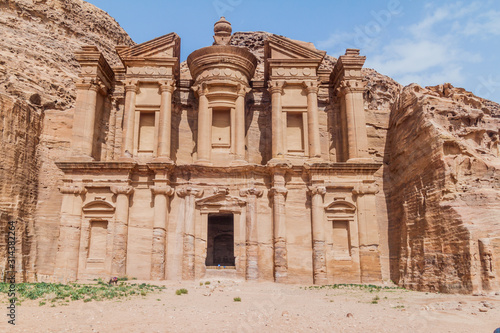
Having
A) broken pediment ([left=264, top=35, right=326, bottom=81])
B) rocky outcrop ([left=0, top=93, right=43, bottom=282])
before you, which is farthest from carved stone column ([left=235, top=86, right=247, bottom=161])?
rocky outcrop ([left=0, top=93, right=43, bottom=282])

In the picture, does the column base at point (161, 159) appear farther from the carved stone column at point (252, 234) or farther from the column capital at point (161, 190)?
the carved stone column at point (252, 234)

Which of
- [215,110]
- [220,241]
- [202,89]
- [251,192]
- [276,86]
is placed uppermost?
[276,86]

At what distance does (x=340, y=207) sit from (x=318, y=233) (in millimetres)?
1771

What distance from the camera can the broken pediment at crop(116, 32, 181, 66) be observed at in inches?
883

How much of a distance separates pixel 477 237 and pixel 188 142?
1456 cm

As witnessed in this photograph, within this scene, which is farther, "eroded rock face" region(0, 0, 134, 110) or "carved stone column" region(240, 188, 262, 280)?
"eroded rock face" region(0, 0, 134, 110)

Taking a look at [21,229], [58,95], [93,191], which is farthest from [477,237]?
[58,95]

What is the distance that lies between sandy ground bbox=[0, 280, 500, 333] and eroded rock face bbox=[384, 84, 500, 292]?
62.5 inches

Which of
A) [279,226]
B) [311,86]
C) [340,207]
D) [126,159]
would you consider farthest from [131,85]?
[340,207]

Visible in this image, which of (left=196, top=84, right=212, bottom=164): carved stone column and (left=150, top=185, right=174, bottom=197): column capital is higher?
(left=196, top=84, right=212, bottom=164): carved stone column

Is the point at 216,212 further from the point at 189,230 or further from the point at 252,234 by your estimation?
the point at 252,234

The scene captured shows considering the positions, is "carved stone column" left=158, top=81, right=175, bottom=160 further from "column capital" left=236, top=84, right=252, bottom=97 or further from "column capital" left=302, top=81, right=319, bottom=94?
"column capital" left=302, top=81, right=319, bottom=94

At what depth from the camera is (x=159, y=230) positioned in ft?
64.1

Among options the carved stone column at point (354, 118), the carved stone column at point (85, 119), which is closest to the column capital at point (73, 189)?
the carved stone column at point (85, 119)
